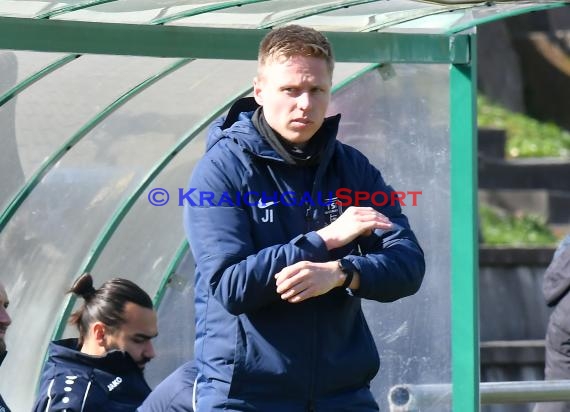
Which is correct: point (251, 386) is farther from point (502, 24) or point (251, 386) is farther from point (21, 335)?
point (502, 24)

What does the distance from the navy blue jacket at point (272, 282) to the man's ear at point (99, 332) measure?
1.62 m

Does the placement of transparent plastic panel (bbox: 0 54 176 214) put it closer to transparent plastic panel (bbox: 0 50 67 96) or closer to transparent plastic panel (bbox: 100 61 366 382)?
transparent plastic panel (bbox: 0 50 67 96)

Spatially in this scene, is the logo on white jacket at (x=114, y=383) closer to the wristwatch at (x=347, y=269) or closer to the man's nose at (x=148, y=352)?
the man's nose at (x=148, y=352)

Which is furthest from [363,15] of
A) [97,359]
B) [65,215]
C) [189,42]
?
[65,215]

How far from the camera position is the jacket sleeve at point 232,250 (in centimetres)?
357

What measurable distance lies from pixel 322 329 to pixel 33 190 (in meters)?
2.62

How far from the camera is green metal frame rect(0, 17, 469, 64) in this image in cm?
448

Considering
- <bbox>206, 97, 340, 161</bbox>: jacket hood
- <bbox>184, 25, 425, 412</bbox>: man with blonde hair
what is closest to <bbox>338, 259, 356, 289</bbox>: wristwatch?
<bbox>184, 25, 425, 412</bbox>: man with blonde hair

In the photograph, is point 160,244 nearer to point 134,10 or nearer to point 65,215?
point 65,215

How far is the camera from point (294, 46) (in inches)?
148

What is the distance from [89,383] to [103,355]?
14 centimetres

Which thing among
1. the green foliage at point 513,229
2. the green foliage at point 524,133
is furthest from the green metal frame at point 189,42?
the green foliage at point 524,133

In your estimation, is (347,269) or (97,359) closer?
(347,269)

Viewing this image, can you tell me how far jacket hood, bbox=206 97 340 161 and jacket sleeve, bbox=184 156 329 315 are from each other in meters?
0.10
